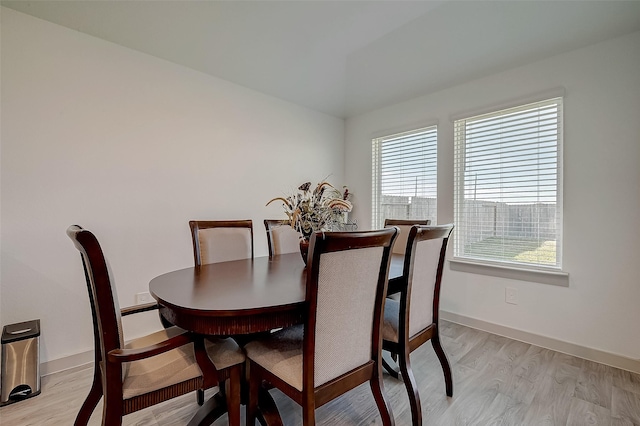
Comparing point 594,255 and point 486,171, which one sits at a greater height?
point 486,171

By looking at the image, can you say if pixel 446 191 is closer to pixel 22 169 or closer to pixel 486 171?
pixel 486 171

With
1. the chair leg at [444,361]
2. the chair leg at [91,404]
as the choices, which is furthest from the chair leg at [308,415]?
the chair leg at [444,361]

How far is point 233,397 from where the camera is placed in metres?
1.29

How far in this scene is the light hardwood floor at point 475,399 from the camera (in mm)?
1653

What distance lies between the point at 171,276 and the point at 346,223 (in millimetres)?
2823

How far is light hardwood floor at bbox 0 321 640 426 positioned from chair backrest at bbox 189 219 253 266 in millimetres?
899

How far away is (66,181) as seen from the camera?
7.19ft

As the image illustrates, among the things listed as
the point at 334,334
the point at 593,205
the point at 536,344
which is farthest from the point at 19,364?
the point at 593,205

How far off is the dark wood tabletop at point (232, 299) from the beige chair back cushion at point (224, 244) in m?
0.37

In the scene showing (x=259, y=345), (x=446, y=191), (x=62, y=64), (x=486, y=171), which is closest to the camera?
(x=259, y=345)

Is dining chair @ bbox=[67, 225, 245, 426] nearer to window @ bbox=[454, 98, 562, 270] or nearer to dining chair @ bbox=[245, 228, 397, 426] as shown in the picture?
dining chair @ bbox=[245, 228, 397, 426]

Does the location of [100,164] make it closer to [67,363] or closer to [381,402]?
[67,363]

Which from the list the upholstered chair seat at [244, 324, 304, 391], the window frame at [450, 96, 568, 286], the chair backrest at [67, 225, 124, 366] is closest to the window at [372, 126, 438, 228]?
the window frame at [450, 96, 568, 286]

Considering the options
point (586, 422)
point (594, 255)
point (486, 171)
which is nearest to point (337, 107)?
point (486, 171)
